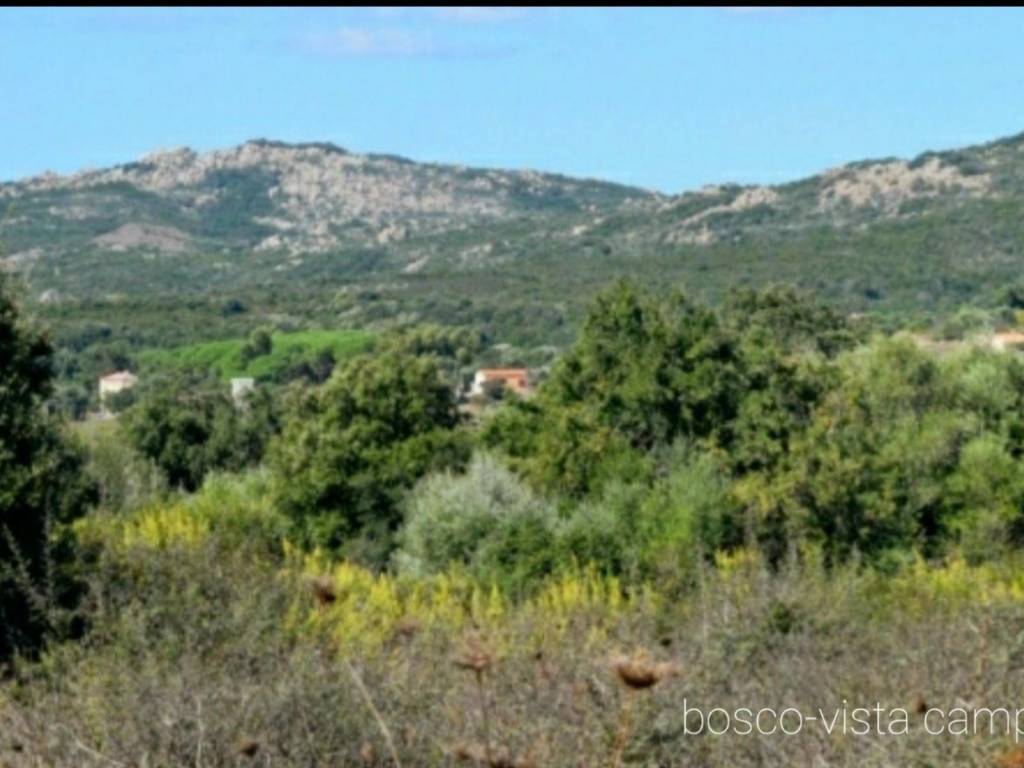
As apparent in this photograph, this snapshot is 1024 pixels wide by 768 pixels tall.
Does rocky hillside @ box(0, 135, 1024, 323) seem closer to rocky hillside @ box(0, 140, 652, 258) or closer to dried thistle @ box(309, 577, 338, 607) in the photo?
rocky hillside @ box(0, 140, 652, 258)

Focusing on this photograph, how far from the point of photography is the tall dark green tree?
14.8 metres

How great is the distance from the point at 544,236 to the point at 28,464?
13430cm

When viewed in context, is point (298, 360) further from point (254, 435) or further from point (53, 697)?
point (53, 697)

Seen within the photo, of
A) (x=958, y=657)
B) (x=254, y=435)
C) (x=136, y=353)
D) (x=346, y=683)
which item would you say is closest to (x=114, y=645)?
(x=346, y=683)

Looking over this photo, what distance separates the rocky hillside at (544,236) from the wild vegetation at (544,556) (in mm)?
50201

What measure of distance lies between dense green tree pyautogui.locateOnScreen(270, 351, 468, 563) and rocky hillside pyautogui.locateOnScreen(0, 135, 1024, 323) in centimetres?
4879

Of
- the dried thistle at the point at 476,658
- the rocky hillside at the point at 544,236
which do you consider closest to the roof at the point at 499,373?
the rocky hillside at the point at 544,236

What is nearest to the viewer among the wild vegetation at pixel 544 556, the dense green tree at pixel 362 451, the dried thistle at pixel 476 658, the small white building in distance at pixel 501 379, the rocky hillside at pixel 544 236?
the dried thistle at pixel 476 658

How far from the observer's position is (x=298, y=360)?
7600 cm

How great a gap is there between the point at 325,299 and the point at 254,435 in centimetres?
6632

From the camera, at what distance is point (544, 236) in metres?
149

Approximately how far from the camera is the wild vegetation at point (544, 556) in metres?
6.44

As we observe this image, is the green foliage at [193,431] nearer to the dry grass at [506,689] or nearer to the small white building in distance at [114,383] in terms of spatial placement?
the small white building in distance at [114,383]

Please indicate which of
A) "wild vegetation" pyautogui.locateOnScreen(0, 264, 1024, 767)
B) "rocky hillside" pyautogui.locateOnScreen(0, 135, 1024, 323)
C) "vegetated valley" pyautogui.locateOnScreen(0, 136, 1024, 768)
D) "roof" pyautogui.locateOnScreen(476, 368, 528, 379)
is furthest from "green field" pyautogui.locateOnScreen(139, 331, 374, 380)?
"wild vegetation" pyautogui.locateOnScreen(0, 264, 1024, 767)
